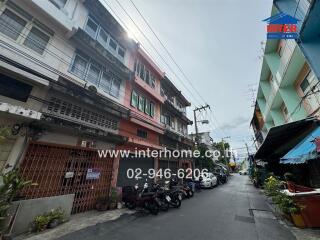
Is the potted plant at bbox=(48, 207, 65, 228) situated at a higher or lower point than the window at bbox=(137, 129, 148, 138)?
lower

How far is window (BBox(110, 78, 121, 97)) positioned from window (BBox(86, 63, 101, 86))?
1108 millimetres

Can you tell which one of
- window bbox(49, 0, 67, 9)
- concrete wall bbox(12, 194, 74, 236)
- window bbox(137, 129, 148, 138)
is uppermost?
window bbox(49, 0, 67, 9)

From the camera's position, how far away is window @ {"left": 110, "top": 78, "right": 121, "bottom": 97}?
9584 millimetres

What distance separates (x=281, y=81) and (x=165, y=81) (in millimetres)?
9969

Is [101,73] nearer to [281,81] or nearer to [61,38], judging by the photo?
[61,38]

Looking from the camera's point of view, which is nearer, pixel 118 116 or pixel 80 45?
pixel 80 45

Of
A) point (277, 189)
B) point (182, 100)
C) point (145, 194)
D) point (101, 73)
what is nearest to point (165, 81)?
point (182, 100)

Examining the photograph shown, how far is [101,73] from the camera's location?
29.4 feet

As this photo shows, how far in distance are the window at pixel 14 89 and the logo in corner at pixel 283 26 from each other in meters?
9.75

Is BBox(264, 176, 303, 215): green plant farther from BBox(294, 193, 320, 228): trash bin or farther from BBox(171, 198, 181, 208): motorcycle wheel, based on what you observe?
BBox(171, 198, 181, 208): motorcycle wheel

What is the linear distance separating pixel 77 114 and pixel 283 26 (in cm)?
996

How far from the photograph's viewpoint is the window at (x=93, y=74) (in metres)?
8.23

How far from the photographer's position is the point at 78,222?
18.8ft

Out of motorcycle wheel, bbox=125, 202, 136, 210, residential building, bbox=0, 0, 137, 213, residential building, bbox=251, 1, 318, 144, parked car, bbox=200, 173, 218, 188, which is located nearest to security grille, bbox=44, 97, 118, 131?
residential building, bbox=0, 0, 137, 213
